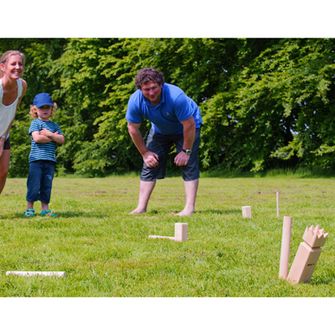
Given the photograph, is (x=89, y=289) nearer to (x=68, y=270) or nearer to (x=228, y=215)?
(x=68, y=270)

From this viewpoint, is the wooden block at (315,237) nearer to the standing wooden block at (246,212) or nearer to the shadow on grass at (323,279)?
the shadow on grass at (323,279)

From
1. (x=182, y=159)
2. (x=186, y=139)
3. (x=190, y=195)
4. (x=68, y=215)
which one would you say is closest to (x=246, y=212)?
(x=190, y=195)

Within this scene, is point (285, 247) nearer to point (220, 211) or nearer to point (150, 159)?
point (150, 159)

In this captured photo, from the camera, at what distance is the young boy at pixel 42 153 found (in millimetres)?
7605

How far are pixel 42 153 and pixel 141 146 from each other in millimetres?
1196

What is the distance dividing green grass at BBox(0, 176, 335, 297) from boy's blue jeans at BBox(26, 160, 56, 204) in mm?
324

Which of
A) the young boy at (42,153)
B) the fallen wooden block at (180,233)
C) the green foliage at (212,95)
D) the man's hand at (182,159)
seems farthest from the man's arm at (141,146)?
the green foliage at (212,95)

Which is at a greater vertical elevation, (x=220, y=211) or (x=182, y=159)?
(x=182, y=159)

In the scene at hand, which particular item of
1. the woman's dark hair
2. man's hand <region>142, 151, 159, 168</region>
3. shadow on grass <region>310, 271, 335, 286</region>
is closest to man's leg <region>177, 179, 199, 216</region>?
man's hand <region>142, 151, 159, 168</region>

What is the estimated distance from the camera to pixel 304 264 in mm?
3957

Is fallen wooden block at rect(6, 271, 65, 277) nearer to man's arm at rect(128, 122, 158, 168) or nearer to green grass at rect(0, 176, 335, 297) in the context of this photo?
green grass at rect(0, 176, 335, 297)

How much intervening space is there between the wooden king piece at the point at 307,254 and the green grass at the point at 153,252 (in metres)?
0.08

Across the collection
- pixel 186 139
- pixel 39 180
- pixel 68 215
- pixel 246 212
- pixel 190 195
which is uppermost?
pixel 186 139

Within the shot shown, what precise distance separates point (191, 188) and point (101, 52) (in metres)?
16.0
